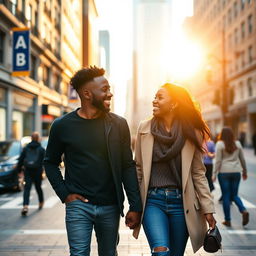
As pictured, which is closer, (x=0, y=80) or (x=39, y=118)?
(x=0, y=80)

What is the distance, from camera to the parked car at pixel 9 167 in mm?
11008

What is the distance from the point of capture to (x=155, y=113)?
3.31 m

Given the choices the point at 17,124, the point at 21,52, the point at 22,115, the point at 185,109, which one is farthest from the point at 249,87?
the point at 185,109

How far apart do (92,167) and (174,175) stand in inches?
29.7

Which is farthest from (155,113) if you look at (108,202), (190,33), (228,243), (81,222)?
(190,33)

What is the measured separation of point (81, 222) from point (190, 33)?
76.9m

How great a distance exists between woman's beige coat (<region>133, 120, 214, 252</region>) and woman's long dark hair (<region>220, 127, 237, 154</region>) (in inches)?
153

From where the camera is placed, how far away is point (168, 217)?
3.13 m

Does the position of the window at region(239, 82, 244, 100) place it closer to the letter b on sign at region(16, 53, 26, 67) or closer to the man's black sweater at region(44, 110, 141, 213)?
the letter b on sign at region(16, 53, 26, 67)

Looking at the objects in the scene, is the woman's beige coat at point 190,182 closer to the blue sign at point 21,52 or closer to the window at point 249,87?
the blue sign at point 21,52

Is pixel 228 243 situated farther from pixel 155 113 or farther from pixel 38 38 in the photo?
pixel 38 38

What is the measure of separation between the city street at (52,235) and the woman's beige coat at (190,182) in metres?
2.12

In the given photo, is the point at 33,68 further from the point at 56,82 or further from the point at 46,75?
the point at 56,82

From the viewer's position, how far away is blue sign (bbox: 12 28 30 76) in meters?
19.4
